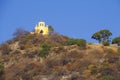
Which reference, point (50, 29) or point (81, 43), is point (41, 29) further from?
point (81, 43)

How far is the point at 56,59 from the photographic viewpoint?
85125 millimetres

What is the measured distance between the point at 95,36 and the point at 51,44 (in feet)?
24.0

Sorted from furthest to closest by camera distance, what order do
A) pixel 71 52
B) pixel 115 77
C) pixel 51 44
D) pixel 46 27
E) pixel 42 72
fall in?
pixel 46 27, pixel 51 44, pixel 71 52, pixel 42 72, pixel 115 77

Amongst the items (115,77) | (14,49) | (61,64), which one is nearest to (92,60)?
(61,64)

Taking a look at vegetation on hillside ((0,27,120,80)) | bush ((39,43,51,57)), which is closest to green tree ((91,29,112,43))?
vegetation on hillside ((0,27,120,80))

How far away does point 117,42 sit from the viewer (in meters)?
95.6

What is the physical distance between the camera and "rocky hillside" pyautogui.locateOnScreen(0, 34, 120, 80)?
257ft

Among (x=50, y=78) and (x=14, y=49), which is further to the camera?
(x=14, y=49)

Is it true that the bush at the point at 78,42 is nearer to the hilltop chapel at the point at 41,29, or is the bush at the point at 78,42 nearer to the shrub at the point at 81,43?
the shrub at the point at 81,43

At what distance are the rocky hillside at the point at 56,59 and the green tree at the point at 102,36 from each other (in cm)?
217

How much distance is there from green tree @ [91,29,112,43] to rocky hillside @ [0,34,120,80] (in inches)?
85.2

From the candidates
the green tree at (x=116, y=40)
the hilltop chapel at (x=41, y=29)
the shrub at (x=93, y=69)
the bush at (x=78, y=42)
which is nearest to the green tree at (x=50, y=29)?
the hilltop chapel at (x=41, y=29)

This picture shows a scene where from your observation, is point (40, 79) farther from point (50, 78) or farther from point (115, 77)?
point (115, 77)

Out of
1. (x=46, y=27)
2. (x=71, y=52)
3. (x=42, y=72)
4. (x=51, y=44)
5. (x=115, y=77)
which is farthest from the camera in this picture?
(x=46, y=27)
